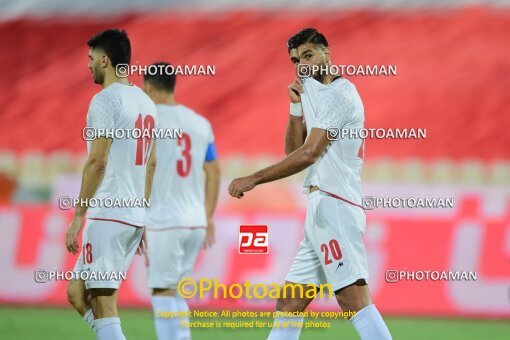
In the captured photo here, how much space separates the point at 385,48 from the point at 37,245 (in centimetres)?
449

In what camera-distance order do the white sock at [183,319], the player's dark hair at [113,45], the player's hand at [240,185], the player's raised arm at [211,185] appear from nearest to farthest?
the player's hand at [240,185]
the player's dark hair at [113,45]
the white sock at [183,319]
the player's raised arm at [211,185]

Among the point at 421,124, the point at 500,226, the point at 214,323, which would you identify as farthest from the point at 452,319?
the point at 421,124

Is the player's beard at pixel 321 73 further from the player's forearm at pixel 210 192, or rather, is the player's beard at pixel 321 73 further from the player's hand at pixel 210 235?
the player's hand at pixel 210 235

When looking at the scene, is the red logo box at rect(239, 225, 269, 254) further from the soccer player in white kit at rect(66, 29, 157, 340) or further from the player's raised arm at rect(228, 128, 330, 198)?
the player's raised arm at rect(228, 128, 330, 198)

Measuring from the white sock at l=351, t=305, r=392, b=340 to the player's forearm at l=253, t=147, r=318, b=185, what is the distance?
0.63 metres

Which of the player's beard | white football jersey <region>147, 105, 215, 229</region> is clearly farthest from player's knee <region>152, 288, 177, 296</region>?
the player's beard

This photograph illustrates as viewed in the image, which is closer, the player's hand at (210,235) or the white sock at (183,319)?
the white sock at (183,319)

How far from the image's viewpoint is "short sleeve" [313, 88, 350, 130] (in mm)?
3688

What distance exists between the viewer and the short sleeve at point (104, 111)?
3.88 m

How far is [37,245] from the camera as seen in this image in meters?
7.92

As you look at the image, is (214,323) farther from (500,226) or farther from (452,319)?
(500,226)

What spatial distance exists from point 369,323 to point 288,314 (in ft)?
1.20

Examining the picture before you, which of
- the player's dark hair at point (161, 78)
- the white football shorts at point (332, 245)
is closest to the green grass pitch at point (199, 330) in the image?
the player's dark hair at point (161, 78)

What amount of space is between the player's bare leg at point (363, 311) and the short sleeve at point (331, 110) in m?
0.65
